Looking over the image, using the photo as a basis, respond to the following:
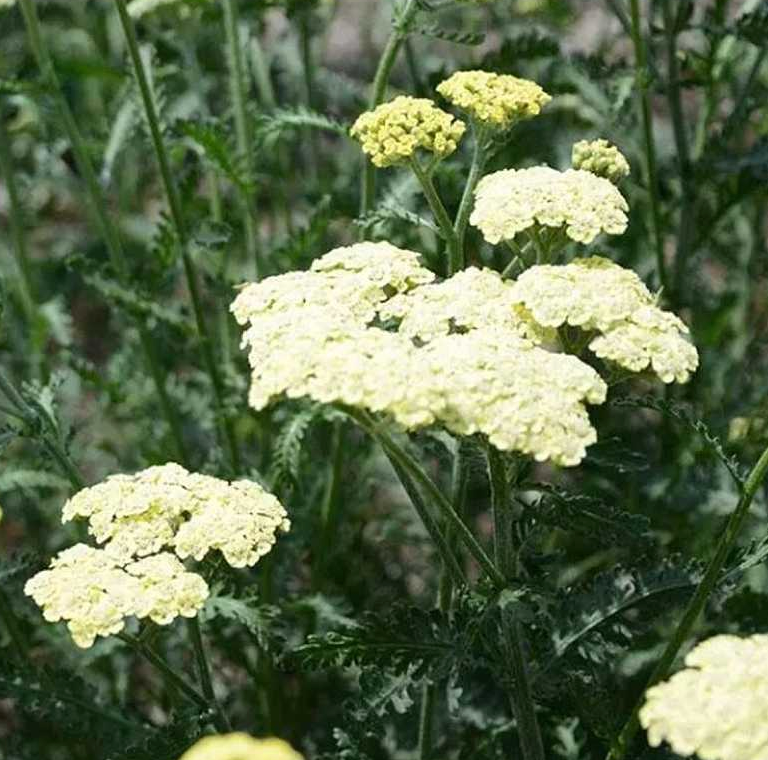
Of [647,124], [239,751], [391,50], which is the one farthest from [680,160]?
[239,751]

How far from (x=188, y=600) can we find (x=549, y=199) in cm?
95

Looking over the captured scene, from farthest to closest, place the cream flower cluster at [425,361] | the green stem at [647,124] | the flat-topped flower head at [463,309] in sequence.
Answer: the green stem at [647,124] → the flat-topped flower head at [463,309] → the cream flower cluster at [425,361]

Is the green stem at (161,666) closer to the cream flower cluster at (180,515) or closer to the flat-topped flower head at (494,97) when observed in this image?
the cream flower cluster at (180,515)

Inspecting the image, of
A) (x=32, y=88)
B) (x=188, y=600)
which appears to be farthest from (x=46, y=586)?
(x=32, y=88)

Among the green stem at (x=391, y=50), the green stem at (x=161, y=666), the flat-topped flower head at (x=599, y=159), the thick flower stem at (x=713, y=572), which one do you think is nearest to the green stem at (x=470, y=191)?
the flat-topped flower head at (x=599, y=159)

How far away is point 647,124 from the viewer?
12.0 ft

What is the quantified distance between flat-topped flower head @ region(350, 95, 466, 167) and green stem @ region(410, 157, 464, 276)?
0.04m

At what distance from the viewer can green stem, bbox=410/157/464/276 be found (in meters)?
2.72

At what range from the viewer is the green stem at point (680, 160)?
386 cm

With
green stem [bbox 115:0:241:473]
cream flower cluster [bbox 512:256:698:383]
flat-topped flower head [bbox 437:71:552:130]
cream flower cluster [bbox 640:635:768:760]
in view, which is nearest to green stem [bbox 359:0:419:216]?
flat-topped flower head [bbox 437:71:552:130]

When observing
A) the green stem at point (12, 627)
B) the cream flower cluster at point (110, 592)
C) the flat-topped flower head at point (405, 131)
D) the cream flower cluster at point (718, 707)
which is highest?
the flat-topped flower head at point (405, 131)

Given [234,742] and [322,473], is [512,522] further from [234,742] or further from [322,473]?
[322,473]

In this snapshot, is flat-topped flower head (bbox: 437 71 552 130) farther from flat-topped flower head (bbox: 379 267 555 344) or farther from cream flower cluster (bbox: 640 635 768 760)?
cream flower cluster (bbox: 640 635 768 760)

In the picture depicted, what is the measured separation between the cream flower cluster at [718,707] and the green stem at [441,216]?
3.14ft
